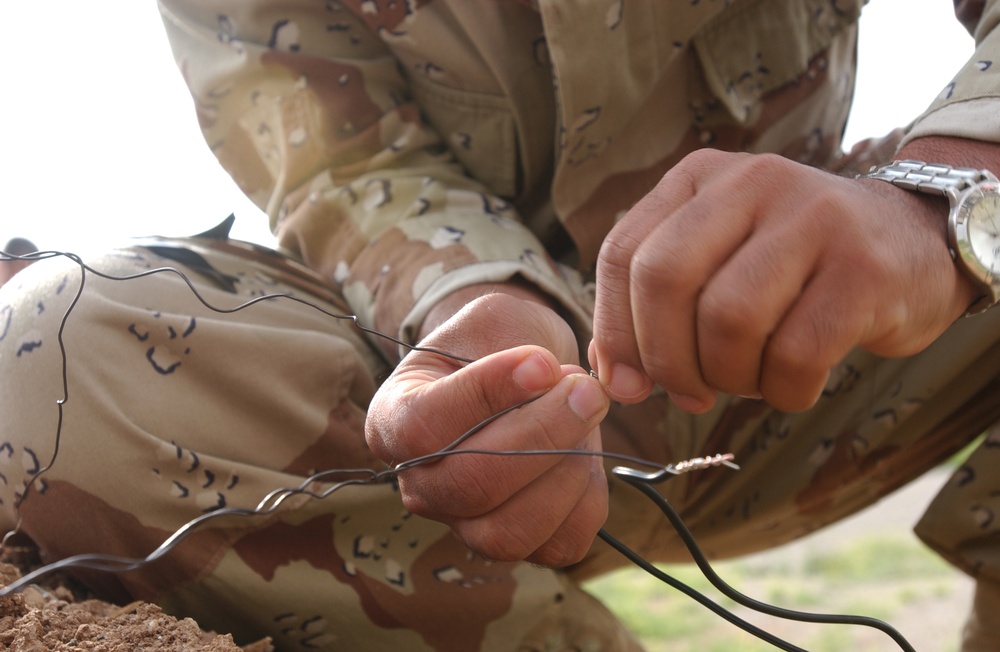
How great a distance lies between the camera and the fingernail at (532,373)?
0.58 meters

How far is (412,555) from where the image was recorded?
87 centimetres

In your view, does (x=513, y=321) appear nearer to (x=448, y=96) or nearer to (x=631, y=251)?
(x=631, y=251)

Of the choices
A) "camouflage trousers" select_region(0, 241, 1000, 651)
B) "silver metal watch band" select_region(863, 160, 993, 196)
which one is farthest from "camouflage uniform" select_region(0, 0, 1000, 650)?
"silver metal watch band" select_region(863, 160, 993, 196)

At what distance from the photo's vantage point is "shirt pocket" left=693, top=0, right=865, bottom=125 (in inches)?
41.5

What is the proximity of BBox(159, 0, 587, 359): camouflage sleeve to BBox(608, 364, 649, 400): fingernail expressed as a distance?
1.45 feet

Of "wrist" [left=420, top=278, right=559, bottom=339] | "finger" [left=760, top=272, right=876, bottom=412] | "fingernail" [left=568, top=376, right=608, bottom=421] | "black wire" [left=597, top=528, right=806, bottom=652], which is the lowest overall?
"black wire" [left=597, top=528, right=806, bottom=652]

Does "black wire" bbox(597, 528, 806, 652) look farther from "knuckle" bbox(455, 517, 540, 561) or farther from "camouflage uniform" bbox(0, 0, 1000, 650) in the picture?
"camouflage uniform" bbox(0, 0, 1000, 650)

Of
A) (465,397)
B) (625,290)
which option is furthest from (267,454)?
(625,290)

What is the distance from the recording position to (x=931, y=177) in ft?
1.99

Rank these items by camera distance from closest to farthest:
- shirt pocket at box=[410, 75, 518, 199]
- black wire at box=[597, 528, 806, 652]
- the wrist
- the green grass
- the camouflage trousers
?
black wire at box=[597, 528, 806, 652] → the camouflage trousers → the wrist → shirt pocket at box=[410, 75, 518, 199] → the green grass

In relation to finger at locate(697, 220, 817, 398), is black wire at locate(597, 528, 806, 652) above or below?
below

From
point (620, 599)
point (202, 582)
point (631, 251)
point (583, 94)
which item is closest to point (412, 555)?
point (202, 582)

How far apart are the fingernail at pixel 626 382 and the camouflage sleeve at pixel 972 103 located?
0.37m

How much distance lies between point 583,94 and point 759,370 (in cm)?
56
